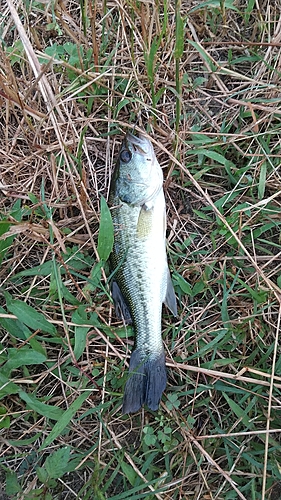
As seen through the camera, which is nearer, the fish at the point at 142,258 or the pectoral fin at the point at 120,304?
the fish at the point at 142,258

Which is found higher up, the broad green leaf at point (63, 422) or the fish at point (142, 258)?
the fish at point (142, 258)

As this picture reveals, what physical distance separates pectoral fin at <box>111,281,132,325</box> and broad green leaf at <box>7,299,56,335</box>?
1.38 ft

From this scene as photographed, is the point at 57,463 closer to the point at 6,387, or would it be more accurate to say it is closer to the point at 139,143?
the point at 6,387

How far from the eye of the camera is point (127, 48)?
2979 millimetres

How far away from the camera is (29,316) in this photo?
257cm

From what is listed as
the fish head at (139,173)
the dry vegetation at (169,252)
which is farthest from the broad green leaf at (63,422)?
the fish head at (139,173)

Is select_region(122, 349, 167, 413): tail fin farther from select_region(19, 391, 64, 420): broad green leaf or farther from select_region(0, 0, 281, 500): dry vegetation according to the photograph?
select_region(19, 391, 64, 420): broad green leaf

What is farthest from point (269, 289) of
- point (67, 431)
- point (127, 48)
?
point (127, 48)

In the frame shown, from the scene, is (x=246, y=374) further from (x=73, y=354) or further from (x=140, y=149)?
(x=140, y=149)

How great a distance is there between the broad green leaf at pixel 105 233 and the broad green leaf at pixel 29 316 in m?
0.52

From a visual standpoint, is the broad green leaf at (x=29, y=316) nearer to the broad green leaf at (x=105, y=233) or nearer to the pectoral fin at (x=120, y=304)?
the pectoral fin at (x=120, y=304)

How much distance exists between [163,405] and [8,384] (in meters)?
0.96

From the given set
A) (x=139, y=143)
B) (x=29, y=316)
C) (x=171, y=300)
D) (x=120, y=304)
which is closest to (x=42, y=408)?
(x=29, y=316)

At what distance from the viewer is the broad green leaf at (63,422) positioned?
2.49 m
